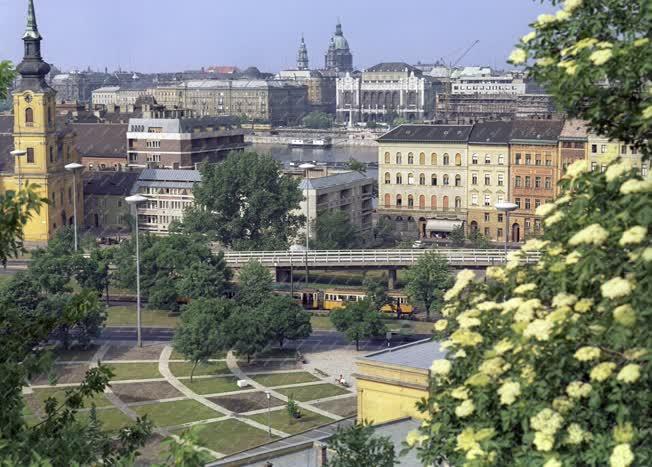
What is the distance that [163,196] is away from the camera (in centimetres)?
5912

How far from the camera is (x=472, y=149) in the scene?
5997 cm

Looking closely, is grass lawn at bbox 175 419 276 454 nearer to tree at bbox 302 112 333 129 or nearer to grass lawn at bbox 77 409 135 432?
grass lawn at bbox 77 409 135 432

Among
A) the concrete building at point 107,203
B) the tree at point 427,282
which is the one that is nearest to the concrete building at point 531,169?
the tree at point 427,282

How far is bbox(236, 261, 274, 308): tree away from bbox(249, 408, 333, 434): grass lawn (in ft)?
26.9

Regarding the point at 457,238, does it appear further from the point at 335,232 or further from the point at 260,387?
the point at 260,387

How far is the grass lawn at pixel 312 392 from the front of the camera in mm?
29156

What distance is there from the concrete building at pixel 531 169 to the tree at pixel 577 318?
49951 millimetres

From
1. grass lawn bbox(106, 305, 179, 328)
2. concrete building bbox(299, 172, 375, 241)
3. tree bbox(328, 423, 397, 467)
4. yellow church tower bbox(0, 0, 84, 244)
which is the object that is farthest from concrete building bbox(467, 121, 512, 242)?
tree bbox(328, 423, 397, 467)

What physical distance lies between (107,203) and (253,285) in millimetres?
23113

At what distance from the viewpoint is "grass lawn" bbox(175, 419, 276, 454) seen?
2509 centimetres

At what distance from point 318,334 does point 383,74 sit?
13769 centimetres

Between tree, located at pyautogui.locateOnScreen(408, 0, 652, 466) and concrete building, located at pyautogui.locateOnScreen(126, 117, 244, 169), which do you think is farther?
concrete building, located at pyautogui.locateOnScreen(126, 117, 244, 169)

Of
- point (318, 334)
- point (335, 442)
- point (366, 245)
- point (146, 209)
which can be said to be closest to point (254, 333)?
point (318, 334)

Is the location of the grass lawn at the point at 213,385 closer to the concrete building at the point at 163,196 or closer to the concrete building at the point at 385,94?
the concrete building at the point at 163,196
